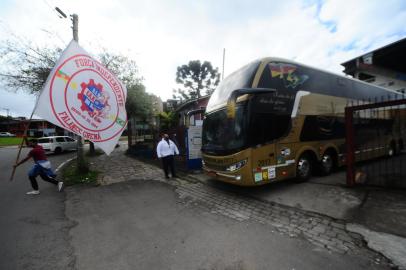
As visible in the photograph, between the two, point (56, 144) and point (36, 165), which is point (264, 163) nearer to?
point (36, 165)

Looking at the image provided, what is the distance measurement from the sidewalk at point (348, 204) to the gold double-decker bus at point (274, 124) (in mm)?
496

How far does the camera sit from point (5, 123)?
65312mm

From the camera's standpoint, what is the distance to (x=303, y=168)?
20.1 ft

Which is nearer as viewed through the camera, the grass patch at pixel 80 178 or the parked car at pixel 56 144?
the grass patch at pixel 80 178

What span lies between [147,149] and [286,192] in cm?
974

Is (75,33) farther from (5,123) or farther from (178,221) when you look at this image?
(5,123)

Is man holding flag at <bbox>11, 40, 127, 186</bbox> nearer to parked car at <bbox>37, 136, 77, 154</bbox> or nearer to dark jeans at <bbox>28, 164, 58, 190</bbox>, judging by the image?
dark jeans at <bbox>28, 164, 58, 190</bbox>

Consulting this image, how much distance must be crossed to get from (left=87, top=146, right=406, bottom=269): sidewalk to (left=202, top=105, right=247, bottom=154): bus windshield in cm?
138

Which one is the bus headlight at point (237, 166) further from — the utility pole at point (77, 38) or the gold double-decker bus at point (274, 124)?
the utility pole at point (77, 38)

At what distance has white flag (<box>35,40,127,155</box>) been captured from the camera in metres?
4.19

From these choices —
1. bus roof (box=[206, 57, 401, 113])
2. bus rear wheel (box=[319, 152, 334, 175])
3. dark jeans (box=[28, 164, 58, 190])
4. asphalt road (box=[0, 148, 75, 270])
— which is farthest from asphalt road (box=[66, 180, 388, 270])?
bus rear wheel (box=[319, 152, 334, 175])

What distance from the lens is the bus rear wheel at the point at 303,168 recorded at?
237 inches

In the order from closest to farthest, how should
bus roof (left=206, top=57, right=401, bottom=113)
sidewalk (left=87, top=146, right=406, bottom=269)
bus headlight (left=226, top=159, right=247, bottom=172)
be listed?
sidewalk (left=87, top=146, right=406, bottom=269)
bus headlight (left=226, top=159, right=247, bottom=172)
bus roof (left=206, top=57, right=401, bottom=113)

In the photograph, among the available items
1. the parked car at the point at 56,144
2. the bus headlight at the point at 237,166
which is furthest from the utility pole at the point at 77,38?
the parked car at the point at 56,144
